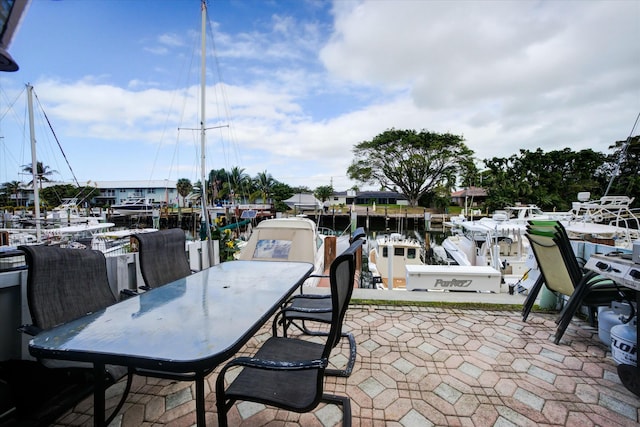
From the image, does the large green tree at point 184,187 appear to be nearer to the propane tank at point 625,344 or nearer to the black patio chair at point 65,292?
the black patio chair at point 65,292

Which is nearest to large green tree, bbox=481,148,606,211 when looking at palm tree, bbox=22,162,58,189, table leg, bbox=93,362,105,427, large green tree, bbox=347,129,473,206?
large green tree, bbox=347,129,473,206

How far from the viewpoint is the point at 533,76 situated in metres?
9.16

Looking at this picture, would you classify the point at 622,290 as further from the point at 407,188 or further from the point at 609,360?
the point at 407,188

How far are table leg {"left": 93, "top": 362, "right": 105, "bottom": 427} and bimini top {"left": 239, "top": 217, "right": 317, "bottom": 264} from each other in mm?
3717

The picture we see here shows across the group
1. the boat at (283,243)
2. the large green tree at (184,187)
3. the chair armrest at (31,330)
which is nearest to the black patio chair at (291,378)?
the chair armrest at (31,330)

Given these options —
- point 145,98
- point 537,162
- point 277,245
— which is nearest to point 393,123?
point 537,162

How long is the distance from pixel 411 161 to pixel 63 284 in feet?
97.4

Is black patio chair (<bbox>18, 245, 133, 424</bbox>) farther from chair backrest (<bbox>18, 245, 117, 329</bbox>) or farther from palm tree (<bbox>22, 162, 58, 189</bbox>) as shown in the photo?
palm tree (<bbox>22, 162, 58, 189</bbox>)

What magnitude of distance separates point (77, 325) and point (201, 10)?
6.65 metres

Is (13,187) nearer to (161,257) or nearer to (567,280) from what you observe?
(161,257)

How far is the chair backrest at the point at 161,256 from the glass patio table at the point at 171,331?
40cm

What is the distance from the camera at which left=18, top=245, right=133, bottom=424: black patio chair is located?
1.33m

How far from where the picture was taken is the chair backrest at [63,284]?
135 cm

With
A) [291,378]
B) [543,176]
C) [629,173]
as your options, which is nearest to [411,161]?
[543,176]
